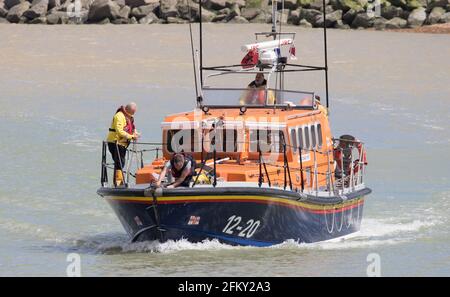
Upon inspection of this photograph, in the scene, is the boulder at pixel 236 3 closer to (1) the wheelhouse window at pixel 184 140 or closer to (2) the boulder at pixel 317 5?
(2) the boulder at pixel 317 5

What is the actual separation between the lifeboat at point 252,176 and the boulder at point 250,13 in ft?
119

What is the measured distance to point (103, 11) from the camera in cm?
6103

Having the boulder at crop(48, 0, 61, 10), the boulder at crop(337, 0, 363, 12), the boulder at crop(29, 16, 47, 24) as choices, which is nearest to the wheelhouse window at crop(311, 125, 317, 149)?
the boulder at crop(337, 0, 363, 12)

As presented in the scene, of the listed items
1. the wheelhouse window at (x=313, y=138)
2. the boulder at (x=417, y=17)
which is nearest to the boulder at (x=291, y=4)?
the boulder at (x=417, y=17)

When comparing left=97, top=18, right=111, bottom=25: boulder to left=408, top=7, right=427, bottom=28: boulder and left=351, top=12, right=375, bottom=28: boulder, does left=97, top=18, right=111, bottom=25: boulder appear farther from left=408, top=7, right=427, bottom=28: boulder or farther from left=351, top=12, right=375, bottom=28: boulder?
left=408, top=7, right=427, bottom=28: boulder

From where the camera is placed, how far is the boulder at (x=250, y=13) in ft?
195

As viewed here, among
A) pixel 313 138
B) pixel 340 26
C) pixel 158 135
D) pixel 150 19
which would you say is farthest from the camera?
pixel 150 19

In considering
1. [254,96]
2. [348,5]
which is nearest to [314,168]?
[254,96]

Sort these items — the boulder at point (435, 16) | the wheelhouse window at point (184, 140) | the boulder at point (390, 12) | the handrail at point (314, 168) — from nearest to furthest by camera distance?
the handrail at point (314, 168)
the wheelhouse window at point (184, 140)
the boulder at point (435, 16)
the boulder at point (390, 12)

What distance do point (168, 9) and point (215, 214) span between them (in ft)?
136

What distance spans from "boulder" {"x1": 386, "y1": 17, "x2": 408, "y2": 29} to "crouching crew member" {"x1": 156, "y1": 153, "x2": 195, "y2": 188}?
130 feet

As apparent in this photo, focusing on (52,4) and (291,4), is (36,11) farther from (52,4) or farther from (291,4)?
(291,4)

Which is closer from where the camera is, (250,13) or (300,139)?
(300,139)
